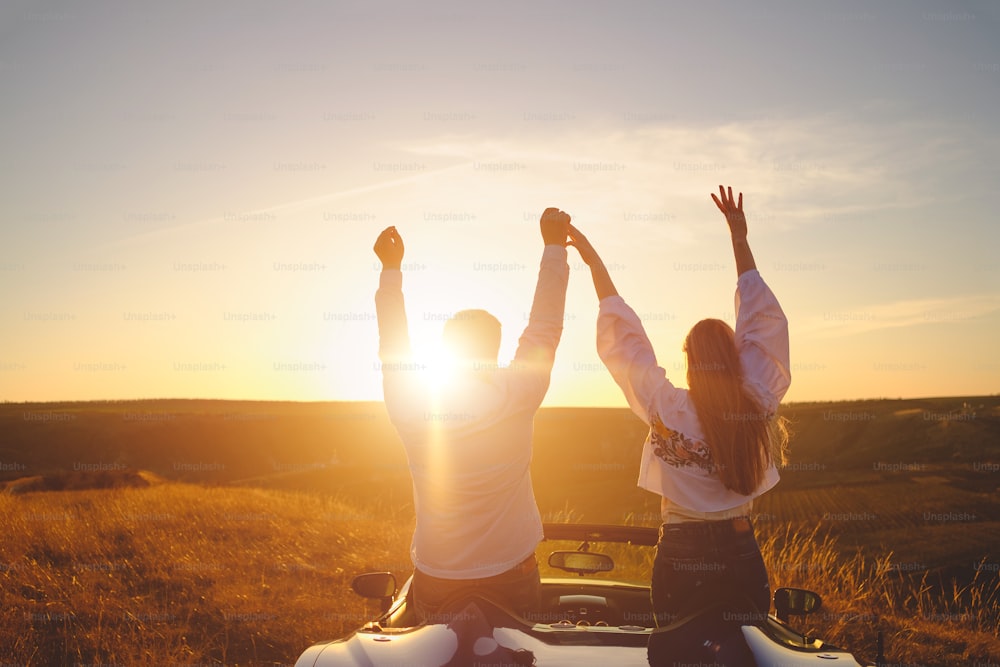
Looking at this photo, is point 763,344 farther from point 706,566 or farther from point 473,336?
point 473,336

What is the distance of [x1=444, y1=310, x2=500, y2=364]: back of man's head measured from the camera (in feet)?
11.0

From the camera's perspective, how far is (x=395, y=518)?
1524 cm

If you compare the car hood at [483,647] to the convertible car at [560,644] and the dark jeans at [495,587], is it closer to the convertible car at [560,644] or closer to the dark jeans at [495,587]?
the convertible car at [560,644]

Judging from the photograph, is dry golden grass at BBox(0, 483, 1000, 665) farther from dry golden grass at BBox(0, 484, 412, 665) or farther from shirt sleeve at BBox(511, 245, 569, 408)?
shirt sleeve at BBox(511, 245, 569, 408)

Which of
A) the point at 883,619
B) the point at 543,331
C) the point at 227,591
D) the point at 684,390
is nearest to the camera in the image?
the point at 684,390

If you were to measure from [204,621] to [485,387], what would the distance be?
5764 mm

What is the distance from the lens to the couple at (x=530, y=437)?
315 centimetres

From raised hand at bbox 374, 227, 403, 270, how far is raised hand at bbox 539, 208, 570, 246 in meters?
0.76

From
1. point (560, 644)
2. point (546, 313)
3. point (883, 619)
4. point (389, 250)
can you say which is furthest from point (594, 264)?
point (883, 619)

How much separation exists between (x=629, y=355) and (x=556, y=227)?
2.67 feet

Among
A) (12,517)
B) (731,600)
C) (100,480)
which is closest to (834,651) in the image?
(731,600)

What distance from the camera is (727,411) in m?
3.28

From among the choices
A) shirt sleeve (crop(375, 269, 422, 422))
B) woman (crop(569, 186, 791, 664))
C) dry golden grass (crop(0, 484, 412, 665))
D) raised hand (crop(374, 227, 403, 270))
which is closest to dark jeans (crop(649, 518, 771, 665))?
woman (crop(569, 186, 791, 664))

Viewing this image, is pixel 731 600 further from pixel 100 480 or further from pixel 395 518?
pixel 100 480
